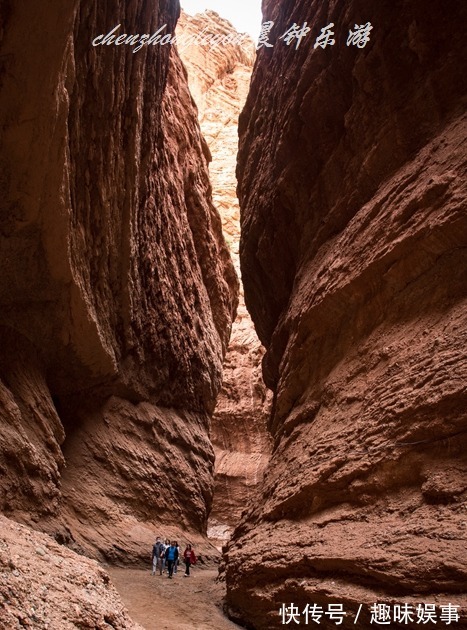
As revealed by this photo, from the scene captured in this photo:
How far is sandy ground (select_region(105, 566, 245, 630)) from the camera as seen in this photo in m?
6.21

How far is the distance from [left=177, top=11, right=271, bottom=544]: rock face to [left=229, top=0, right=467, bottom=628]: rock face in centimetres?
426

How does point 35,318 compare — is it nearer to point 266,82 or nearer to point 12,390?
point 12,390

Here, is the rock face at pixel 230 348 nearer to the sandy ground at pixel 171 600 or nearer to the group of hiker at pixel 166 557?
the group of hiker at pixel 166 557

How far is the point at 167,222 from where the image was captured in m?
13.9

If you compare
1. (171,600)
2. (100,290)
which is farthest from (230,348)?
(171,600)

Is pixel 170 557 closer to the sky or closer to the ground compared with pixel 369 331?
closer to the ground

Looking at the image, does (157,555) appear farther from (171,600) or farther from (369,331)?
(369,331)

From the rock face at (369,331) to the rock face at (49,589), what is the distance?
2.15 metres

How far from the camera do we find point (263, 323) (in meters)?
12.6

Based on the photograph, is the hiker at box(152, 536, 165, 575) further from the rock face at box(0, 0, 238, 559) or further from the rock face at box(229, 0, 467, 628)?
the rock face at box(229, 0, 467, 628)

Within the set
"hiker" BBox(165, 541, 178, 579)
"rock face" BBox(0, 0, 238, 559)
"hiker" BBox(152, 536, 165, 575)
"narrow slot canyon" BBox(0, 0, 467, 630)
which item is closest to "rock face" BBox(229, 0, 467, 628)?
"narrow slot canyon" BBox(0, 0, 467, 630)

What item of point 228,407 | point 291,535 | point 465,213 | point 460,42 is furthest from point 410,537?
point 228,407

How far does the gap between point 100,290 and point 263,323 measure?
401 cm

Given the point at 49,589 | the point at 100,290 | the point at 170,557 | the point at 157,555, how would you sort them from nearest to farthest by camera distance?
the point at 49,589, the point at 170,557, the point at 157,555, the point at 100,290
